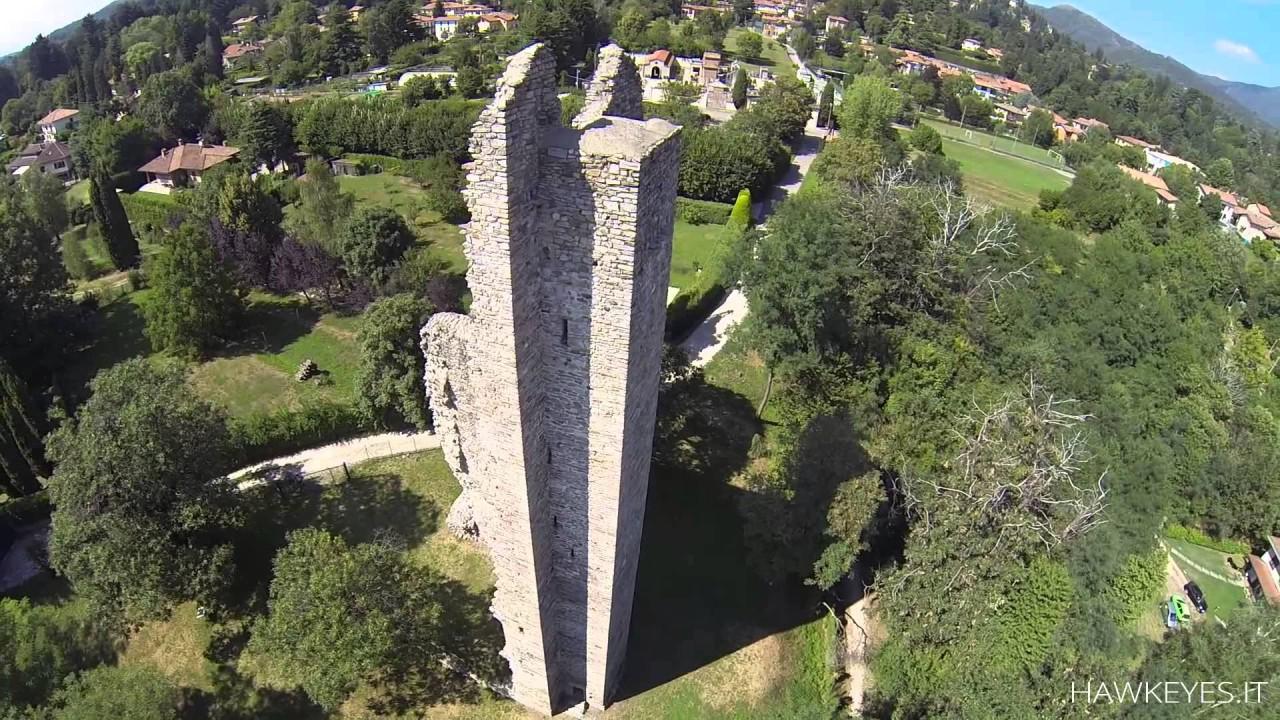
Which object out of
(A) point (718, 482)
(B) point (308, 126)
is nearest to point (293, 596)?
(A) point (718, 482)

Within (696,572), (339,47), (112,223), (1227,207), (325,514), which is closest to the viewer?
(696,572)

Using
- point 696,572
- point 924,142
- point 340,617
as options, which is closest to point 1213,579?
point 696,572

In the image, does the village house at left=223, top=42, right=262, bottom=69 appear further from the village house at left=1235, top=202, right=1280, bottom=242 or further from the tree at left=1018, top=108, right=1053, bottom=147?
the village house at left=1235, top=202, right=1280, bottom=242

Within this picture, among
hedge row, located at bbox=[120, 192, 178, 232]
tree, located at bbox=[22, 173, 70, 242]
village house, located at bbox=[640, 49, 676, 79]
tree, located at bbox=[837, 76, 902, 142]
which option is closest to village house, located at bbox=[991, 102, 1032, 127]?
tree, located at bbox=[837, 76, 902, 142]

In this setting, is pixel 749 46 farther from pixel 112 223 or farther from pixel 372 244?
pixel 112 223

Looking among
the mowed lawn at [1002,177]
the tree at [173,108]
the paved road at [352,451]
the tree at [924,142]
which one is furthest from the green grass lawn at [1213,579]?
the tree at [173,108]

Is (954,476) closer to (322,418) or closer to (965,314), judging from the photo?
(965,314)
